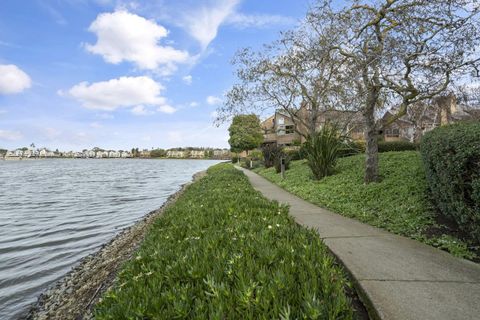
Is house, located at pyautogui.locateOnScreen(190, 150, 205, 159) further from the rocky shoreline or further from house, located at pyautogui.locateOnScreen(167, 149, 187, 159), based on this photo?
the rocky shoreline

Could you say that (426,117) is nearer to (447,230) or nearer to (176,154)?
(447,230)

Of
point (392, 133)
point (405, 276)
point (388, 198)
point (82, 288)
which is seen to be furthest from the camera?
point (392, 133)

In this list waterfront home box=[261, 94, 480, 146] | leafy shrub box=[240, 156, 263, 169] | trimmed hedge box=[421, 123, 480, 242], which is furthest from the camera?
leafy shrub box=[240, 156, 263, 169]

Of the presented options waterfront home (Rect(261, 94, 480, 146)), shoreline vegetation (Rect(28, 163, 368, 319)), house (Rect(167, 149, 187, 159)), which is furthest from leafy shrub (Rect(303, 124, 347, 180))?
house (Rect(167, 149, 187, 159))

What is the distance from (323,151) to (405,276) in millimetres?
7789

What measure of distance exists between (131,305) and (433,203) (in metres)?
5.75

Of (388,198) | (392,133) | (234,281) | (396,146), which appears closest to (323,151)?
(388,198)

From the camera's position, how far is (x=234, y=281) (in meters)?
2.29

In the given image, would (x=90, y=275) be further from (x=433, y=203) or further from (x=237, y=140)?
(x=237, y=140)

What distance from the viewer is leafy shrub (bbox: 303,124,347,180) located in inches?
407

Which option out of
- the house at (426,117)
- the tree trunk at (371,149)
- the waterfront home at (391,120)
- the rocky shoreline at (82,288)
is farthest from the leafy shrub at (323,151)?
the rocky shoreline at (82,288)

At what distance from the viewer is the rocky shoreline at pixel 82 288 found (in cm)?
377

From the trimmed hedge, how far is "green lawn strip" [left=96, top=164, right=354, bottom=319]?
7.00 ft

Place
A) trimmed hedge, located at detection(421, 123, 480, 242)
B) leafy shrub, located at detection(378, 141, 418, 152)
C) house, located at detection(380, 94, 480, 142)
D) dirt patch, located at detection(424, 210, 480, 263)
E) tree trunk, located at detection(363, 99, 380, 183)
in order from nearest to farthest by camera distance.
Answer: trimmed hedge, located at detection(421, 123, 480, 242) → dirt patch, located at detection(424, 210, 480, 263) → tree trunk, located at detection(363, 99, 380, 183) → house, located at detection(380, 94, 480, 142) → leafy shrub, located at detection(378, 141, 418, 152)
